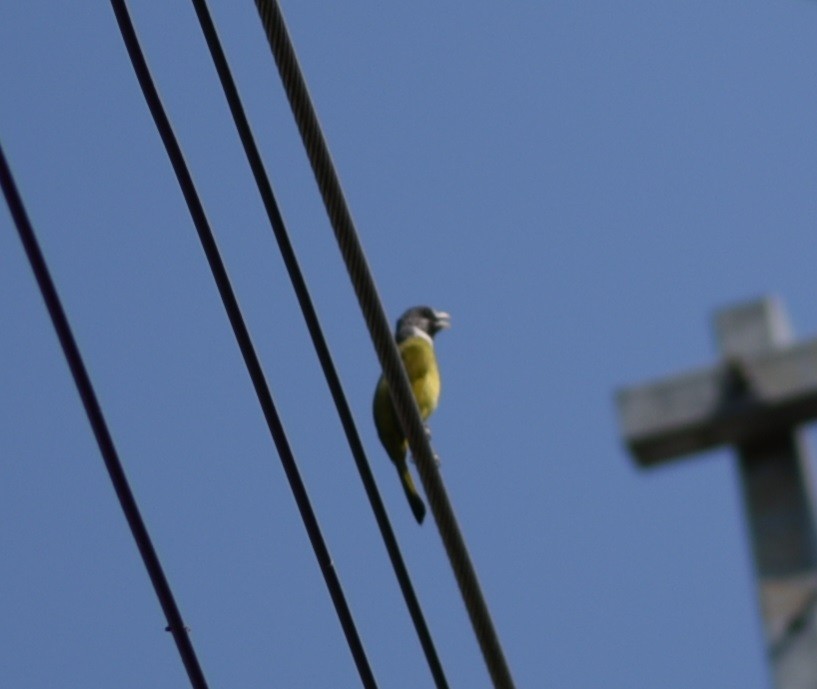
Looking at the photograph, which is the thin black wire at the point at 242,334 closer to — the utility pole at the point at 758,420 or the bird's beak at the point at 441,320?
the utility pole at the point at 758,420

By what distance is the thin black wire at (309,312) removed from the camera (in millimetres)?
4734

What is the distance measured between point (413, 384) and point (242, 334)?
412 cm

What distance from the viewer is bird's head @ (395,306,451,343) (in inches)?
395

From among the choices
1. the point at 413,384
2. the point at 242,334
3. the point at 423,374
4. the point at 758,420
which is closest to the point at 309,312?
the point at 242,334

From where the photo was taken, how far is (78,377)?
179 inches

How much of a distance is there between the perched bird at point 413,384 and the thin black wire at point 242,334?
97.7 inches

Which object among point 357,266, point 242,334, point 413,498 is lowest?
point 413,498

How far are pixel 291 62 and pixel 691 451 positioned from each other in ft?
5.17

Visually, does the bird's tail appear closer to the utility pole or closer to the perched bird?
the perched bird

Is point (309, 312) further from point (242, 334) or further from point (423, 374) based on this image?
point (423, 374)

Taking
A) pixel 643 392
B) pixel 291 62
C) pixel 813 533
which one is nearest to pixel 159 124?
pixel 291 62

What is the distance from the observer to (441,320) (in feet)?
34.1

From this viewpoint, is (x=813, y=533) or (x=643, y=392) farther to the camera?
(x=643, y=392)

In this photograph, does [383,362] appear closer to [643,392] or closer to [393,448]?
[643,392]
